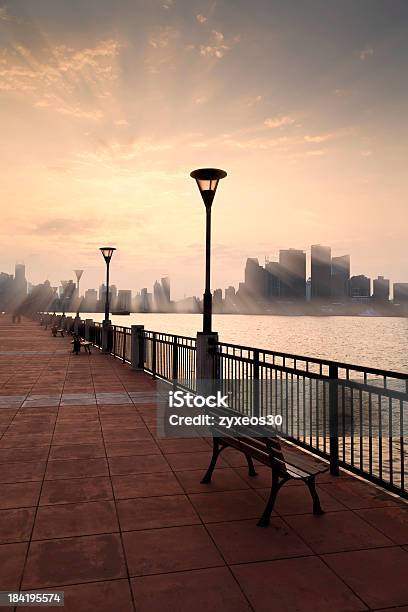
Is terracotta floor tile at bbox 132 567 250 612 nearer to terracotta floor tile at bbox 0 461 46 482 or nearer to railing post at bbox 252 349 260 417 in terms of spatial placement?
terracotta floor tile at bbox 0 461 46 482

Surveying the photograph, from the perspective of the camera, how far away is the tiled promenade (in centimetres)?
324

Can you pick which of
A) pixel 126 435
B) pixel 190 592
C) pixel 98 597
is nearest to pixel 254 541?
pixel 190 592

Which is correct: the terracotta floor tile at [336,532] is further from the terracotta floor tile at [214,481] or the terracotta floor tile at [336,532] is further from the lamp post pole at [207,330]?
the lamp post pole at [207,330]

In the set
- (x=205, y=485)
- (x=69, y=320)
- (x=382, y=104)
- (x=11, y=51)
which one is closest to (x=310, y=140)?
(x=382, y=104)

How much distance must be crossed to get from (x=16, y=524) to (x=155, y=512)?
4.41 ft

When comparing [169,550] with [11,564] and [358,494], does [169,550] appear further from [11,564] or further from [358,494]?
[358,494]

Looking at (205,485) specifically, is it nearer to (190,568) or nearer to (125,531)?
(125,531)

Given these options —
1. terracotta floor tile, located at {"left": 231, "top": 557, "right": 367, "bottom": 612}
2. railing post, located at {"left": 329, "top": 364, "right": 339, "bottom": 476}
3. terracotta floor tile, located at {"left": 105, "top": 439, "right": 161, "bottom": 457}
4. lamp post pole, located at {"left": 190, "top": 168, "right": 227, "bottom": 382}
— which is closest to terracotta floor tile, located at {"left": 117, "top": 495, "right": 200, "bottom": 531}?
terracotta floor tile, located at {"left": 231, "top": 557, "right": 367, "bottom": 612}

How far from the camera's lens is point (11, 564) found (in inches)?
142

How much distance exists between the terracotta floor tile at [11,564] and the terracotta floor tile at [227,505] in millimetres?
1696

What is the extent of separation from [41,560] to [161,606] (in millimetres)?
1205

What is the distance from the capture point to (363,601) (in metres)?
3.16

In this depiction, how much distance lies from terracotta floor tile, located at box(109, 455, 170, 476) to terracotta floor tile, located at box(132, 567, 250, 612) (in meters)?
2.50

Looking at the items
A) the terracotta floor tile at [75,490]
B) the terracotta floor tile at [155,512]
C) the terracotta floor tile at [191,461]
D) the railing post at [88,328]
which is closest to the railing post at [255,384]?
the terracotta floor tile at [191,461]
